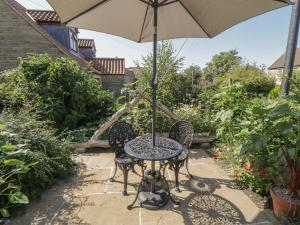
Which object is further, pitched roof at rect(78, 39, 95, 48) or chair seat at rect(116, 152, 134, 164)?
pitched roof at rect(78, 39, 95, 48)

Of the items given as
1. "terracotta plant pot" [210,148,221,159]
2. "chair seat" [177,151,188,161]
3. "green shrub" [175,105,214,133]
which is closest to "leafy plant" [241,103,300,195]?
"chair seat" [177,151,188,161]

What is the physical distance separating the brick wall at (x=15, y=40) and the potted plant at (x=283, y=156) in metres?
8.09

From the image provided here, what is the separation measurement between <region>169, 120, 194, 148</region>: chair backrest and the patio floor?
65cm

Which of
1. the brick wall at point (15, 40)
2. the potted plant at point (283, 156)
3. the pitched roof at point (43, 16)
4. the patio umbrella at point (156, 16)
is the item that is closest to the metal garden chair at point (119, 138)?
the patio umbrella at point (156, 16)

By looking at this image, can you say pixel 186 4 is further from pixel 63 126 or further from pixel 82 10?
pixel 63 126

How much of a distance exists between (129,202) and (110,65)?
11.5 meters

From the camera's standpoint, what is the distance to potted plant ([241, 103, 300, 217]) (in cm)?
211

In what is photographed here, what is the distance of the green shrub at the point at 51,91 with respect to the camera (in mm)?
4707

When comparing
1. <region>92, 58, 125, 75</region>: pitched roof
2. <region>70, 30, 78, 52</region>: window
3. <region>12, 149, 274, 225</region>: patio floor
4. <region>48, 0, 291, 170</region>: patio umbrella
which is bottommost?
<region>12, 149, 274, 225</region>: patio floor

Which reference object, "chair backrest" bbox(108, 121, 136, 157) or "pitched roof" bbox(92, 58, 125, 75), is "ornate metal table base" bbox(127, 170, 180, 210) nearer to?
"chair backrest" bbox(108, 121, 136, 157)

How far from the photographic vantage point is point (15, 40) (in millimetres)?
7688

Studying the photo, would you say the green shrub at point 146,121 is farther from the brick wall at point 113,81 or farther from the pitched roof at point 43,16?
the brick wall at point 113,81

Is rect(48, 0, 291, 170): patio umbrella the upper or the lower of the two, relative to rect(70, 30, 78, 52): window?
lower

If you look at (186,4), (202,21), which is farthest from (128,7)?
(202,21)
